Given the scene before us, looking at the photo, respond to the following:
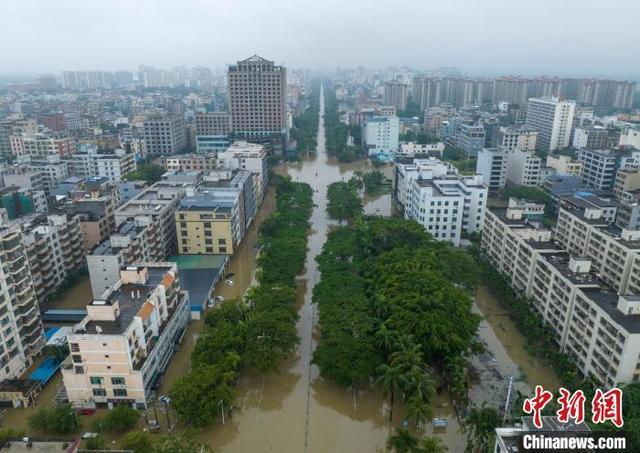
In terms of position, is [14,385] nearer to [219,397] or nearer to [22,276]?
[22,276]

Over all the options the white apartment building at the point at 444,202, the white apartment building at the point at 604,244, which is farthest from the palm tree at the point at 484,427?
the white apartment building at the point at 444,202

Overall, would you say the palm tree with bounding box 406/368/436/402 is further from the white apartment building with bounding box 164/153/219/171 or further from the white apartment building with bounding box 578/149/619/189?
the white apartment building with bounding box 578/149/619/189

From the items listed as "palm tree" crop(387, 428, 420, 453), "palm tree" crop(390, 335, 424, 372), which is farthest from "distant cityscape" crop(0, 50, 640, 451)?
"palm tree" crop(387, 428, 420, 453)

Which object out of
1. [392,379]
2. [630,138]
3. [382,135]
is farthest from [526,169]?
[392,379]

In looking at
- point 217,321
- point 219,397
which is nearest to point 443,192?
point 217,321

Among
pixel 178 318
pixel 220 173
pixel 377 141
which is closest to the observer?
pixel 178 318
